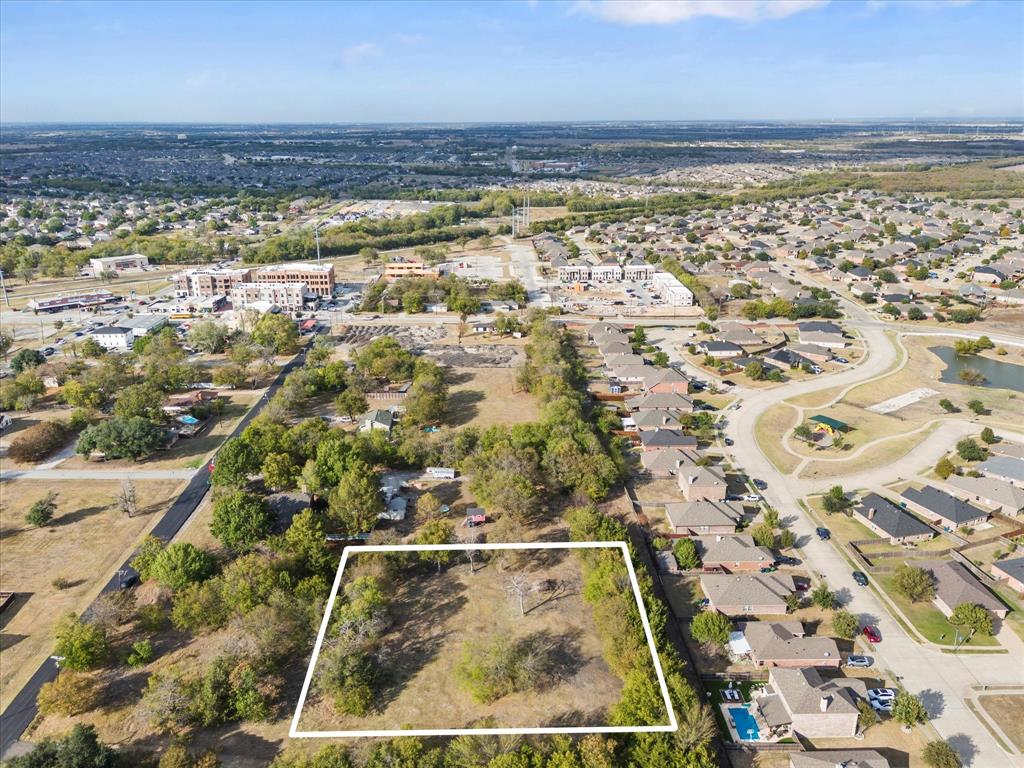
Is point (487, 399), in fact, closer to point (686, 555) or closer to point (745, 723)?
point (686, 555)

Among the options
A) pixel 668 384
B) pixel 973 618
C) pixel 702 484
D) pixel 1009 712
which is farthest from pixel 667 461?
pixel 1009 712

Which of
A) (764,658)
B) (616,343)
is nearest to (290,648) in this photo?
(764,658)

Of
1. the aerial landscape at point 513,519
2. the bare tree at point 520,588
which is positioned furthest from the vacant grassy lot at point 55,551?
the bare tree at point 520,588

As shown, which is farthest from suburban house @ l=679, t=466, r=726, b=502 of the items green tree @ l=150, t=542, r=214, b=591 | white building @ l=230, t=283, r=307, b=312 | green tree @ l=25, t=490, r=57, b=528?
white building @ l=230, t=283, r=307, b=312

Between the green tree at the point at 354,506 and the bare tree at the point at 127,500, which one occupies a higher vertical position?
the green tree at the point at 354,506

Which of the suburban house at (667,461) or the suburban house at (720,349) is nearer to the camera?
the suburban house at (667,461)

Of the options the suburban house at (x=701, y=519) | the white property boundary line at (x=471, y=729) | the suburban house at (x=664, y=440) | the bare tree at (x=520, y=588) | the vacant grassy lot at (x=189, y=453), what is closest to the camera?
the white property boundary line at (x=471, y=729)

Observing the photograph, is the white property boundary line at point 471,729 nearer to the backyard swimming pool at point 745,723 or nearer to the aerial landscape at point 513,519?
the aerial landscape at point 513,519

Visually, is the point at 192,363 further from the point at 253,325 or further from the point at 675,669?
the point at 675,669

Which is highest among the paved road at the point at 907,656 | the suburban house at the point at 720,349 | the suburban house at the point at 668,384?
the suburban house at the point at 720,349
